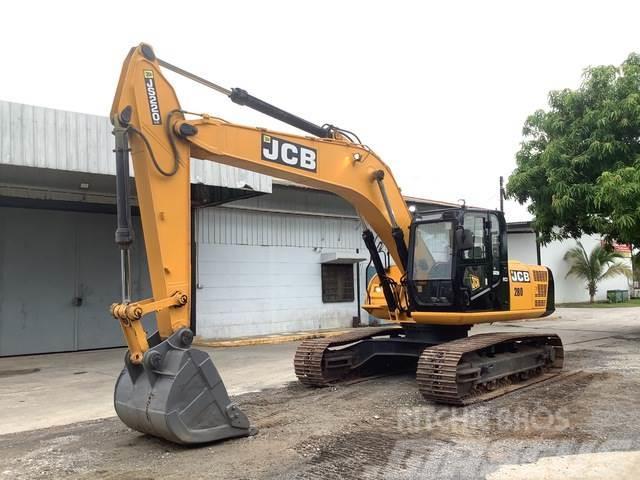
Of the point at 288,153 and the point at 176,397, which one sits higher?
the point at 288,153

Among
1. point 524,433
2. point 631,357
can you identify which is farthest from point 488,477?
point 631,357

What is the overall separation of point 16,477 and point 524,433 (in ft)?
15.5

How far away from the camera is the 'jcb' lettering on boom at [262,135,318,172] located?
273 inches

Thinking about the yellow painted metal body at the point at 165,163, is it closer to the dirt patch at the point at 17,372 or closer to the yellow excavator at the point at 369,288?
the yellow excavator at the point at 369,288

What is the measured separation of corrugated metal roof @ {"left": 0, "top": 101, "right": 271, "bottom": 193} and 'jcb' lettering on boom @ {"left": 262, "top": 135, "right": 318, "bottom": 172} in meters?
5.43

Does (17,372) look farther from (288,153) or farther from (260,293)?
(288,153)

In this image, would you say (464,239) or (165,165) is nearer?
(165,165)

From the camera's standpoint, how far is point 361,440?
5.91 m

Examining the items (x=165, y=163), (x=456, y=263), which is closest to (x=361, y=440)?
(x=456, y=263)

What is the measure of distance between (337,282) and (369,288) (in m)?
9.97

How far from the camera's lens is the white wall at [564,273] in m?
32.3

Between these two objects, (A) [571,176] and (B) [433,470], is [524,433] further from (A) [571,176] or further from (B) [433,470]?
(A) [571,176]

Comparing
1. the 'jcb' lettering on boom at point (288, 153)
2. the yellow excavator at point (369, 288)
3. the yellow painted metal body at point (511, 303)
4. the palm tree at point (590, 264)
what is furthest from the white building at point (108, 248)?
the palm tree at point (590, 264)

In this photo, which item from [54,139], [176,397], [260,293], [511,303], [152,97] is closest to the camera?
[176,397]
